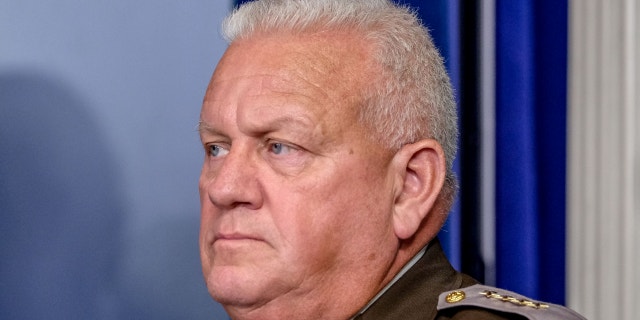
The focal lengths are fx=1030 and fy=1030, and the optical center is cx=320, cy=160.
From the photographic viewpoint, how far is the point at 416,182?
2.00m

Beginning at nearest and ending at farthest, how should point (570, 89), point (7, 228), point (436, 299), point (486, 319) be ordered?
point (486, 319) → point (436, 299) → point (570, 89) → point (7, 228)

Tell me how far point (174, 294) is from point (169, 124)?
528 millimetres

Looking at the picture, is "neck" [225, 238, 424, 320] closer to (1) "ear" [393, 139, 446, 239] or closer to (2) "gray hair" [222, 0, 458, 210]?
(1) "ear" [393, 139, 446, 239]

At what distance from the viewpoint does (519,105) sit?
9.19 feet

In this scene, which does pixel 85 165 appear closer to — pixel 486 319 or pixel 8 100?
pixel 8 100

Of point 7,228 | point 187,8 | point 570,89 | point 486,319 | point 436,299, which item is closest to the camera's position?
point 486,319

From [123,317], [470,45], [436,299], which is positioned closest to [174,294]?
[123,317]

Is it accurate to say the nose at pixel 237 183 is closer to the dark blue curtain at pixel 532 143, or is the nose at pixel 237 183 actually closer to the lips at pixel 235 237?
the lips at pixel 235 237

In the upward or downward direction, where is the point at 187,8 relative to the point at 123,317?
upward

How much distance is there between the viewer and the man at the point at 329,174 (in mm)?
1872

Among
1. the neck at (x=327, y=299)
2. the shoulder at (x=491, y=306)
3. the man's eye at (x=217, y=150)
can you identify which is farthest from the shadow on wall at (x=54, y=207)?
the shoulder at (x=491, y=306)

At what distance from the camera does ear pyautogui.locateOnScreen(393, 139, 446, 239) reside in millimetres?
1968

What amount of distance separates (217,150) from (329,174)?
27 cm

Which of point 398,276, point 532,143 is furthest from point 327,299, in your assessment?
point 532,143
